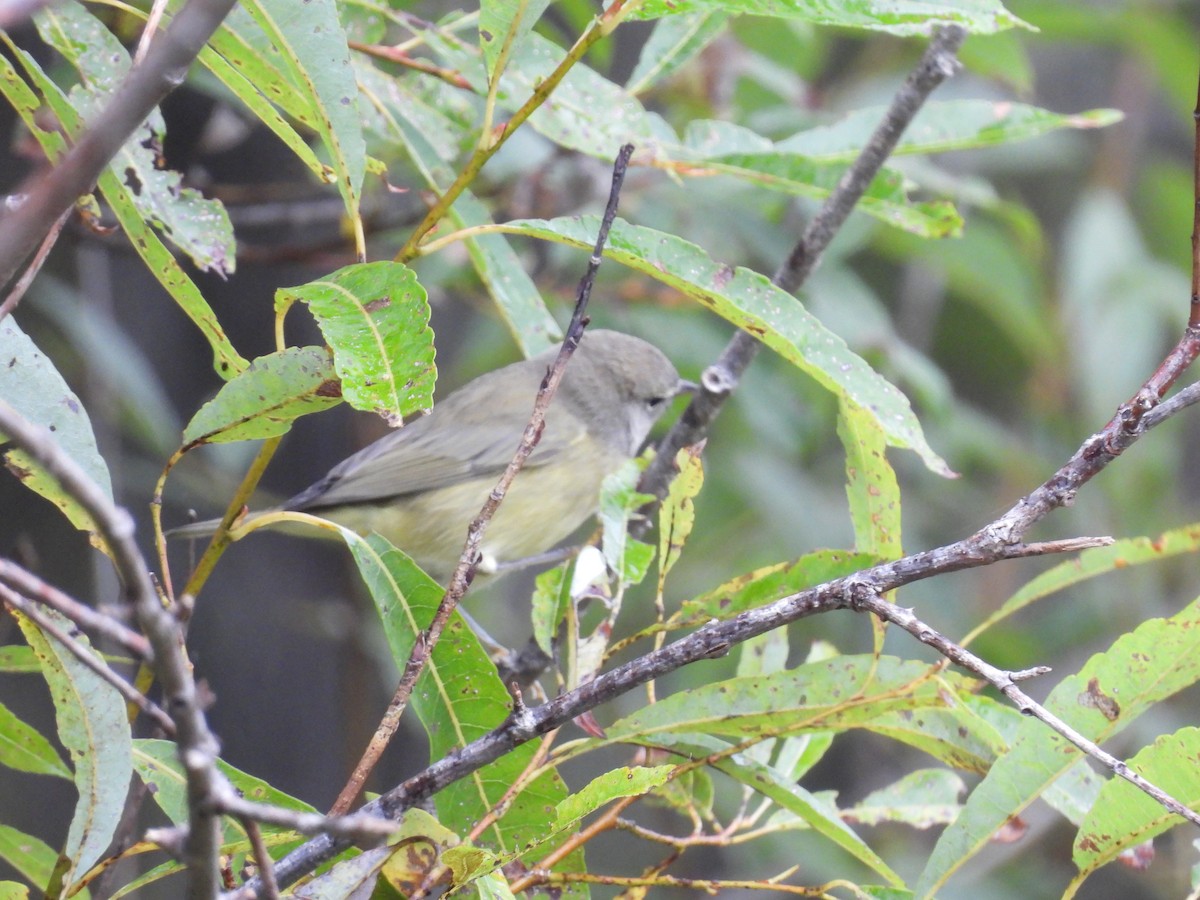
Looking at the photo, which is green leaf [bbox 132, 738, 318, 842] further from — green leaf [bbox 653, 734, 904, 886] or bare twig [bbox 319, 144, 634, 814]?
green leaf [bbox 653, 734, 904, 886]

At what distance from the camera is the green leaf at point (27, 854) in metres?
1.58

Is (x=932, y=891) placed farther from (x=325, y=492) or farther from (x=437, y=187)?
(x=325, y=492)

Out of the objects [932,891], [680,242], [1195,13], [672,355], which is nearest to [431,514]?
[672,355]

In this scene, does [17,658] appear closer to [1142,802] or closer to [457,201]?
[457,201]

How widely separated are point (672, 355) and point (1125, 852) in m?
2.67

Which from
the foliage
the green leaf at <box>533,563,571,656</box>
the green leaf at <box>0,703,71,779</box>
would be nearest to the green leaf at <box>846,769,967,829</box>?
the foliage

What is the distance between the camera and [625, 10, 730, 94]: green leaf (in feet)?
7.73

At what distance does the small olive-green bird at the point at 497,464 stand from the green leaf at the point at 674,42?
1.00 meters

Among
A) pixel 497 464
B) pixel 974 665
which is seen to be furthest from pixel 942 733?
pixel 497 464

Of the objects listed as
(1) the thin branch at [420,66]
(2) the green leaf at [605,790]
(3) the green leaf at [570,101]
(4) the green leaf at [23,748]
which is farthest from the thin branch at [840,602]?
(1) the thin branch at [420,66]

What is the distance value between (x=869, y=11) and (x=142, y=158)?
3.47 feet

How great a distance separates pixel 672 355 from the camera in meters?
3.99

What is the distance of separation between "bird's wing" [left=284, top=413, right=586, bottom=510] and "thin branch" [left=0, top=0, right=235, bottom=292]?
95.8 inches

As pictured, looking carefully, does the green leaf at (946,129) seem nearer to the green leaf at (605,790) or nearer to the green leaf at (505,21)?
the green leaf at (505,21)
